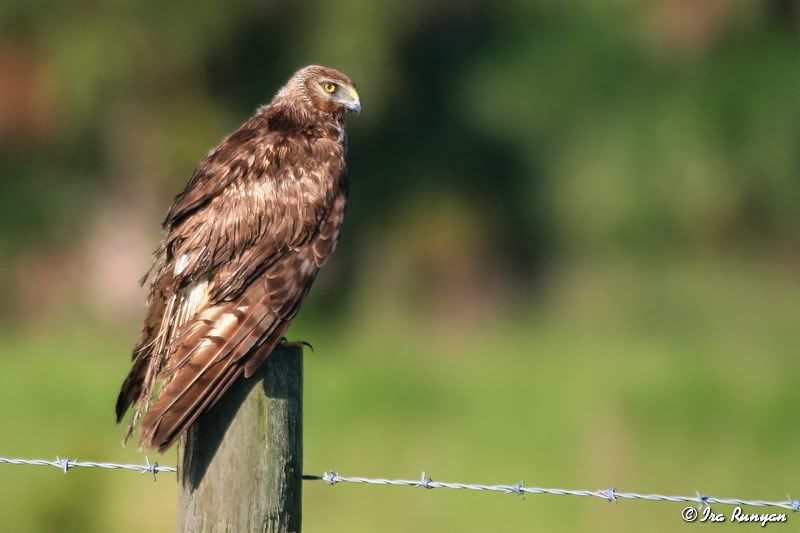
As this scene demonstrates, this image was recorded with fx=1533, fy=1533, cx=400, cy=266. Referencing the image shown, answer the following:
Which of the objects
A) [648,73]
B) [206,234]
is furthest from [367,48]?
[206,234]

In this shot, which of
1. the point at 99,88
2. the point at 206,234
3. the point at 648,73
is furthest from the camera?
the point at 648,73

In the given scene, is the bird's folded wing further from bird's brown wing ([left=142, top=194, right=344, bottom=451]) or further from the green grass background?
the green grass background

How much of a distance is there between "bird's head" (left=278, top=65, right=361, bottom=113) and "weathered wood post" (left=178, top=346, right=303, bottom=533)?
2607 millimetres

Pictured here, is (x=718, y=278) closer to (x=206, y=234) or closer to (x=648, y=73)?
(x=648, y=73)

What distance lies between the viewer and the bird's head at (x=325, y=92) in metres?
7.25

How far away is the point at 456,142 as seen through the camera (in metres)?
21.6

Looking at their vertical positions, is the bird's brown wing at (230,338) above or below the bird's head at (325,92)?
below

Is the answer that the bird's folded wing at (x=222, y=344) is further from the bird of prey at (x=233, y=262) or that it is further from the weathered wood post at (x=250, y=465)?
the weathered wood post at (x=250, y=465)

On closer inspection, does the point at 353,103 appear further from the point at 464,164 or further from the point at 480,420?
the point at 464,164

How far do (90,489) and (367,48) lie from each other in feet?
41.1

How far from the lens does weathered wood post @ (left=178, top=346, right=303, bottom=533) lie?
466 centimetres

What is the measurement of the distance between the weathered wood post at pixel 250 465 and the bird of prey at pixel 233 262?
20 centimetres
